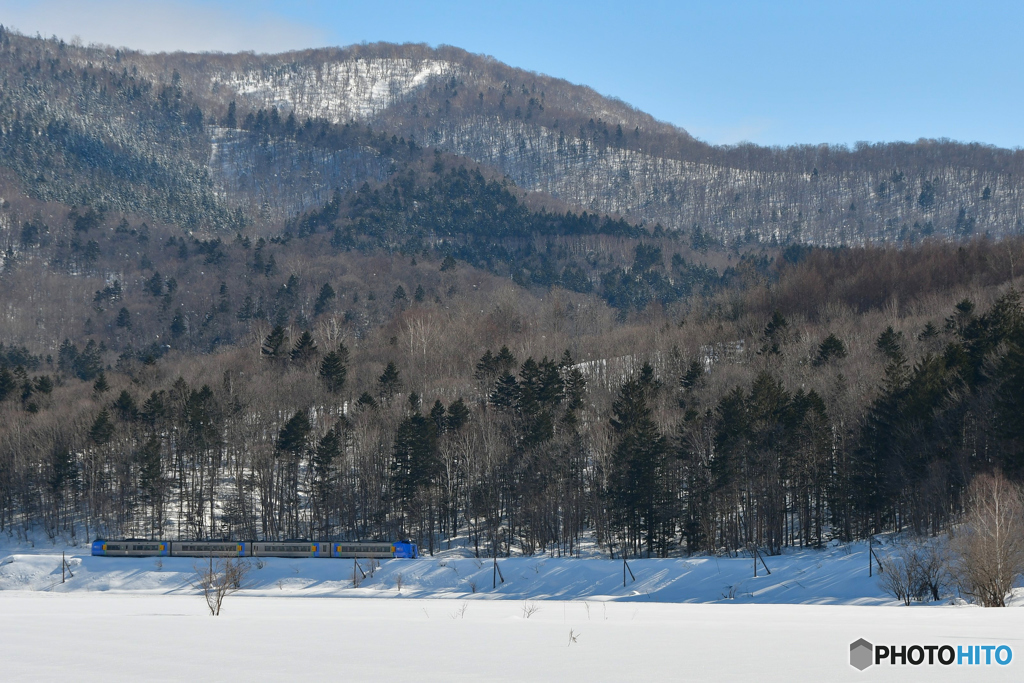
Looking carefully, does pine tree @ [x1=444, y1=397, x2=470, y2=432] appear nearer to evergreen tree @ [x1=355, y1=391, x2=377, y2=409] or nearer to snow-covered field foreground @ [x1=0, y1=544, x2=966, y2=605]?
evergreen tree @ [x1=355, y1=391, x2=377, y2=409]

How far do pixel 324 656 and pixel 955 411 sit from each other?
51113 millimetres

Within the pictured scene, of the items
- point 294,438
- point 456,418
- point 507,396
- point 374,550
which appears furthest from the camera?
point 507,396

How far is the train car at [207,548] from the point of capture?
6172 cm

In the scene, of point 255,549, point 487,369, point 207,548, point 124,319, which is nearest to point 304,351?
point 487,369

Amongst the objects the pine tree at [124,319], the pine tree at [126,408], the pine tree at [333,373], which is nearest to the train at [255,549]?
the pine tree at [126,408]

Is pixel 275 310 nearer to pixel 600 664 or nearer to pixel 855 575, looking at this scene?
pixel 855 575

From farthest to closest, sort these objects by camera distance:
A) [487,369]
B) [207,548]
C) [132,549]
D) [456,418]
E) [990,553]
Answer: [487,369]
[456,418]
[132,549]
[207,548]
[990,553]

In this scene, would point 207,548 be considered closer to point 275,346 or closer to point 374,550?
point 374,550

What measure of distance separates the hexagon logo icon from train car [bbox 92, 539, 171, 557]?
59748 mm

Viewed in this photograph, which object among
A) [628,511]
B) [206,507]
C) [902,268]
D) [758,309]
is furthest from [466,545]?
[902,268]

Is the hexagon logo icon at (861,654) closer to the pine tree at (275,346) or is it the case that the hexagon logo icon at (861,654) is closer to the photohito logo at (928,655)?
the photohito logo at (928,655)

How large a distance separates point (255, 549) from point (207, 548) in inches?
181

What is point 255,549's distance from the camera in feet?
204

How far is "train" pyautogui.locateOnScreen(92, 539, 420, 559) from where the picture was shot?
6147 centimetres
